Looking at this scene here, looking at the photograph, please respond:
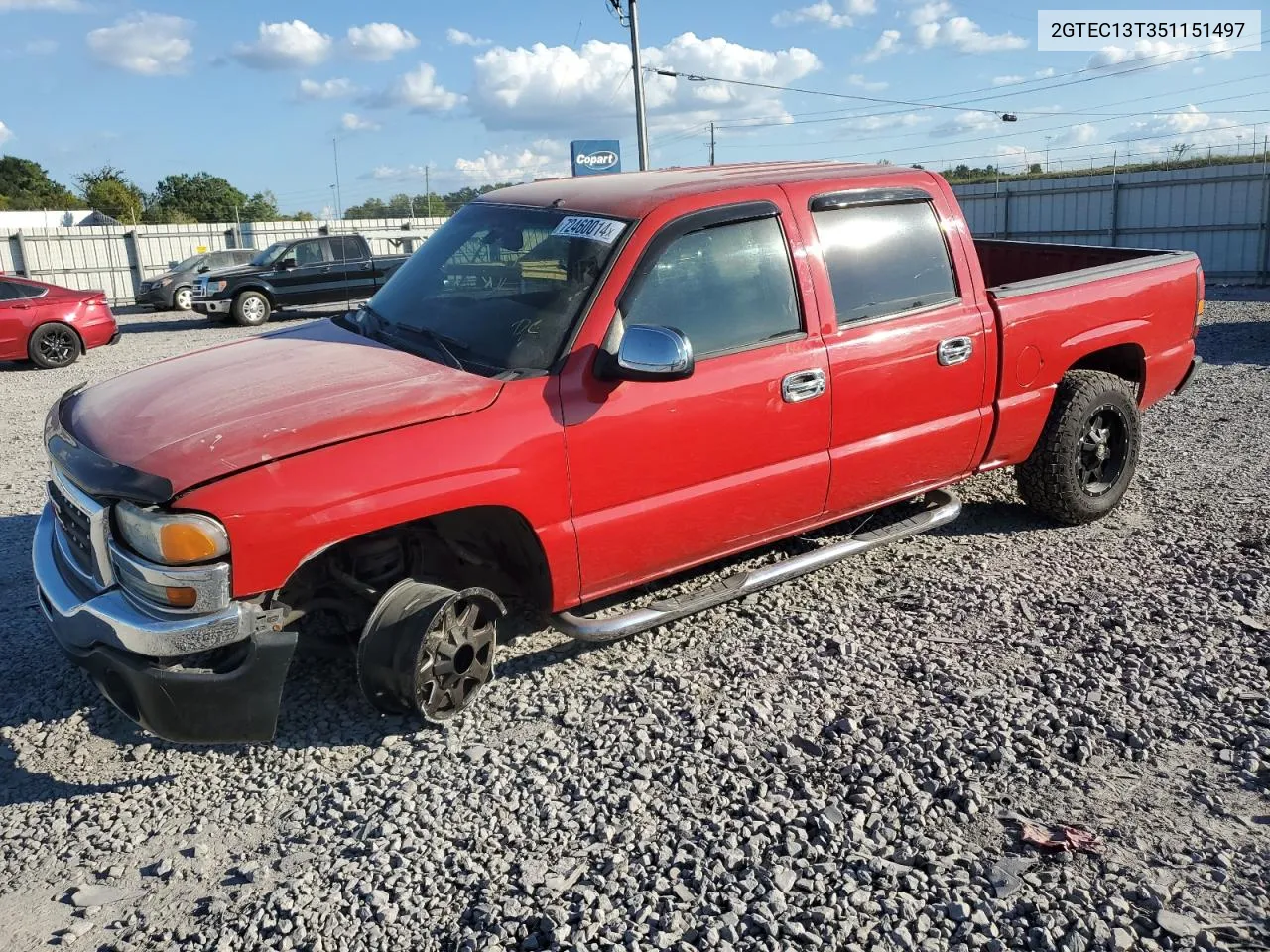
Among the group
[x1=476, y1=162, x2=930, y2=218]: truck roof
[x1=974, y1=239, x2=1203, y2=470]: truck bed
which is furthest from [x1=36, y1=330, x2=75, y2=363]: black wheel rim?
[x1=974, y1=239, x2=1203, y2=470]: truck bed

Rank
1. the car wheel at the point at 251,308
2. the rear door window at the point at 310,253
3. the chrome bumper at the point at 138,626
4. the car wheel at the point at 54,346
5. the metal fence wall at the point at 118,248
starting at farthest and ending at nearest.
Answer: the metal fence wall at the point at 118,248, the rear door window at the point at 310,253, the car wheel at the point at 251,308, the car wheel at the point at 54,346, the chrome bumper at the point at 138,626

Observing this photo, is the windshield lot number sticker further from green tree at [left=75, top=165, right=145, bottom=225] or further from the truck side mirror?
green tree at [left=75, top=165, right=145, bottom=225]

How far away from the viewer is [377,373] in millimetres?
3746

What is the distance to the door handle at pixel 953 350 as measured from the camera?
15.4 feet

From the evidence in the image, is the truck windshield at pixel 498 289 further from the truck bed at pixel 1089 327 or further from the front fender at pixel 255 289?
Answer: the front fender at pixel 255 289

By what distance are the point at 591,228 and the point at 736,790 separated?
7.35ft

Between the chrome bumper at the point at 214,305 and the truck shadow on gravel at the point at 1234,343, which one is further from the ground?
the chrome bumper at the point at 214,305

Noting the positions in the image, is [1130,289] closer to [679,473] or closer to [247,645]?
[679,473]

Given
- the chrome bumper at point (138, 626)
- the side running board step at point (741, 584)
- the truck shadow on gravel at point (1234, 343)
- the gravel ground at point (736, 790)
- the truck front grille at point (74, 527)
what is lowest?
the gravel ground at point (736, 790)

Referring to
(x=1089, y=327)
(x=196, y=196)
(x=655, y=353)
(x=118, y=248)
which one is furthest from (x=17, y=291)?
(x=196, y=196)

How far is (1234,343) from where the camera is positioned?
12.4 meters

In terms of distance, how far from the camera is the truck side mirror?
3621 mm

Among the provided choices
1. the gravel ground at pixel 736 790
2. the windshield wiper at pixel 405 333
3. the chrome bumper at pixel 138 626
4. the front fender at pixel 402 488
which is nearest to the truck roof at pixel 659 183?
the windshield wiper at pixel 405 333

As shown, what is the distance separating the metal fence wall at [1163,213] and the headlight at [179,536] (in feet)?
68.5
